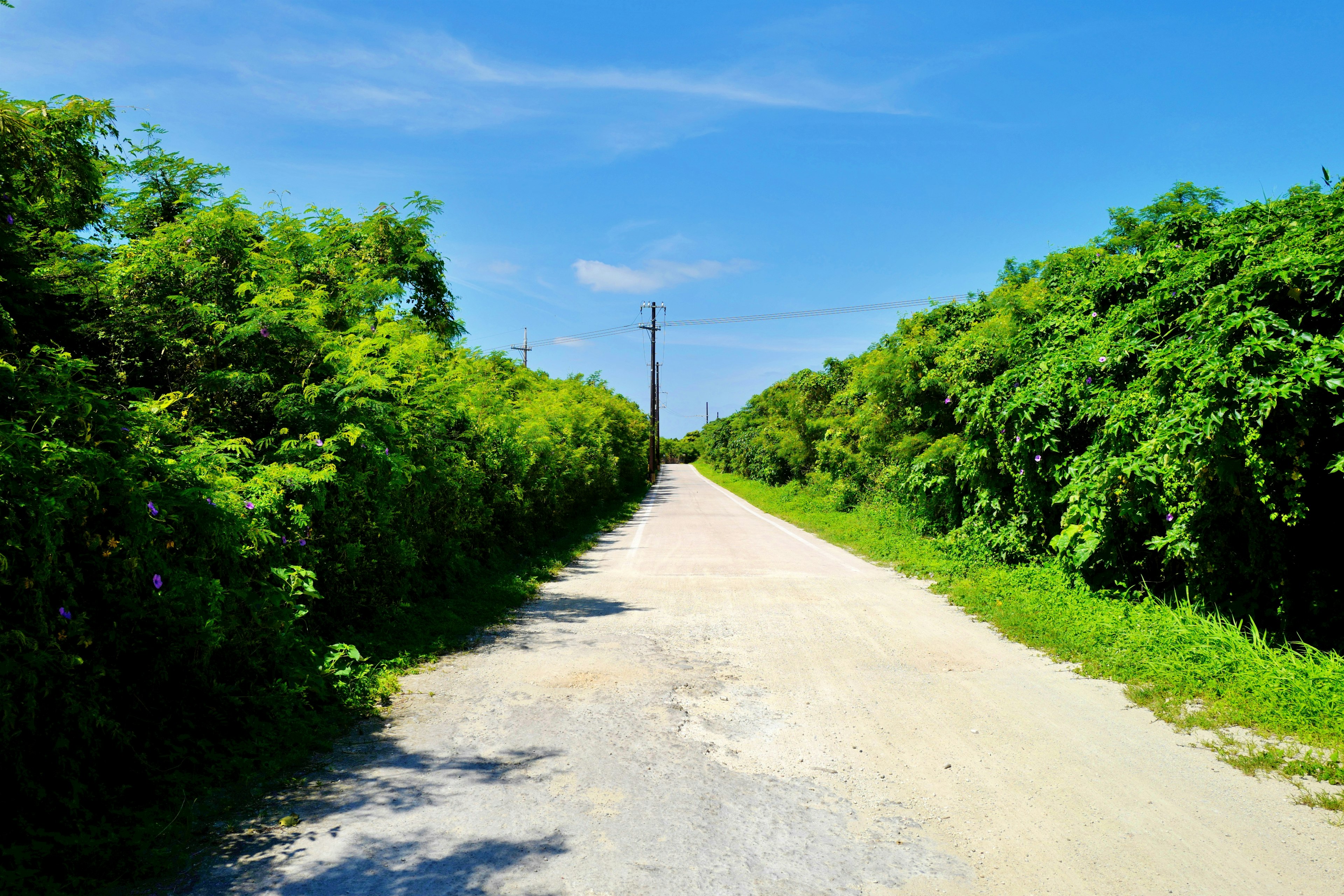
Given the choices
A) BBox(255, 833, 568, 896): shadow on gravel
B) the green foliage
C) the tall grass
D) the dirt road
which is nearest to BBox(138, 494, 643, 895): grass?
the dirt road

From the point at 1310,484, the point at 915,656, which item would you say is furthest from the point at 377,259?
the point at 1310,484

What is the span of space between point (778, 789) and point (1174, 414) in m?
4.53

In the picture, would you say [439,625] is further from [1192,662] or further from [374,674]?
[1192,662]

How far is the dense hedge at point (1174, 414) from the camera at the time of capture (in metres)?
5.37

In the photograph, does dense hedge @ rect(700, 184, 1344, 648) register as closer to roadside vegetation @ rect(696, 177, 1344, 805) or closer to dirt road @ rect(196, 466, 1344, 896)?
roadside vegetation @ rect(696, 177, 1344, 805)

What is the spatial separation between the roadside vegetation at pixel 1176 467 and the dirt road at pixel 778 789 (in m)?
0.82

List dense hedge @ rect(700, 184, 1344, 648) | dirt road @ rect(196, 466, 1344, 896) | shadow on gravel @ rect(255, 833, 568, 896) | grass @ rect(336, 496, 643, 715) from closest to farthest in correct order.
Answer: shadow on gravel @ rect(255, 833, 568, 896) → dirt road @ rect(196, 466, 1344, 896) → dense hedge @ rect(700, 184, 1344, 648) → grass @ rect(336, 496, 643, 715)

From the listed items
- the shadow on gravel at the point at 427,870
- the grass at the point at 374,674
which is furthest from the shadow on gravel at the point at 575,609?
the shadow on gravel at the point at 427,870

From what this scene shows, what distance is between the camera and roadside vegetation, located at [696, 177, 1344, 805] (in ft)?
17.3

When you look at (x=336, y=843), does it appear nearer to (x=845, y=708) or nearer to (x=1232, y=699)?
(x=845, y=708)

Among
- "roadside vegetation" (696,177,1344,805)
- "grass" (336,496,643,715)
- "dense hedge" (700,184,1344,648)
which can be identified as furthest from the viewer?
"grass" (336,496,643,715)

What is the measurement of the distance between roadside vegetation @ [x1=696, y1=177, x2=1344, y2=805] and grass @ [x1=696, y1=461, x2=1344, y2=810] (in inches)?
0.7

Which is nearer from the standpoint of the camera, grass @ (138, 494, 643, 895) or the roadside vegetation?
grass @ (138, 494, 643, 895)

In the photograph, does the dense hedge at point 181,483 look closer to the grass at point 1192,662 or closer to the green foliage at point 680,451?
the grass at point 1192,662
